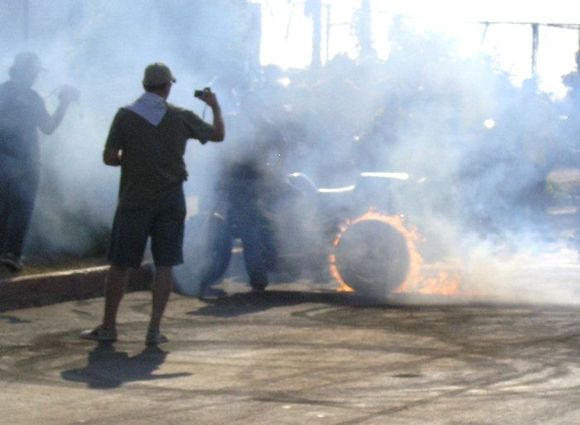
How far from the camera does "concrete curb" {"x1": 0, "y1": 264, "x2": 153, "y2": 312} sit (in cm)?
962

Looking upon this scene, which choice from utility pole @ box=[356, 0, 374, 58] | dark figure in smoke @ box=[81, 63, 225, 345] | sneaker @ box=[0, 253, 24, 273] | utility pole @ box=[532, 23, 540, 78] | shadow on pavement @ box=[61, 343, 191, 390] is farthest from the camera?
utility pole @ box=[356, 0, 374, 58]

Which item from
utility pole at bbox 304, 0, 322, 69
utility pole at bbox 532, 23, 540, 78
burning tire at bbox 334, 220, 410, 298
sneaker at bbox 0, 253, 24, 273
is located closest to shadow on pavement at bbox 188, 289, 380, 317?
burning tire at bbox 334, 220, 410, 298

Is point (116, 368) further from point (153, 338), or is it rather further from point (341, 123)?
point (341, 123)

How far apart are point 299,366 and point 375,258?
3349mm

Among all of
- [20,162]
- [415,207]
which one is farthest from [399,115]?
[20,162]

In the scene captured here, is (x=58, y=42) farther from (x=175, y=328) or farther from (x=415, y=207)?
(x=175, y=328)

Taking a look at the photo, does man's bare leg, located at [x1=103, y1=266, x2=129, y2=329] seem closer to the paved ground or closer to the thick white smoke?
the paved ground

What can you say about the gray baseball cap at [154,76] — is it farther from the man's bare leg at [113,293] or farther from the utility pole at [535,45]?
the utility pole at [535,45]

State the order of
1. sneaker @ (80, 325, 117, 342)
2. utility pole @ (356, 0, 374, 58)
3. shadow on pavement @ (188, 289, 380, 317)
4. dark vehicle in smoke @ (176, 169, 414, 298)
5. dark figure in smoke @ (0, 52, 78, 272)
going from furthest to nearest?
utility pole @ (356, 0, 374, 58) < dark vehicle in smoke @ (176, 169, 414, 298) < dark figure in smoke @ (0, 52, 78, 272) < shadow on pavement @ (188, 289, 380, 317) < sneaker @ (80, 325, 117, 342)

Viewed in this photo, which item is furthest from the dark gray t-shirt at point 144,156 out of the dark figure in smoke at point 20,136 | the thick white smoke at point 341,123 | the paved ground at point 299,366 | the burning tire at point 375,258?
the thick white smoke at point 341,123

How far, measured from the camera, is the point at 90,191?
12430 mm

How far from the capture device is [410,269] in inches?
418

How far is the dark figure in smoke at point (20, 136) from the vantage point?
10461mm

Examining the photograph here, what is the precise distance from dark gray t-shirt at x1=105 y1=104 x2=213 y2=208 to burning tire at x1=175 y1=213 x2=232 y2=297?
7.60 feet
